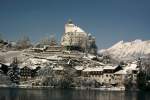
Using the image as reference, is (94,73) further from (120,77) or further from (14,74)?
(14,74)

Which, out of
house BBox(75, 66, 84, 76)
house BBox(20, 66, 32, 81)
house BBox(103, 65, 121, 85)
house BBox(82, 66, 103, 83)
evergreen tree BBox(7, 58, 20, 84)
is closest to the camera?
evergreen tree BBox(7, 58, 20, 84)

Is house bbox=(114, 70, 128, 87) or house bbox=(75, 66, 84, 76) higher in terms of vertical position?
house bbox=(75, 66, 84, 76)

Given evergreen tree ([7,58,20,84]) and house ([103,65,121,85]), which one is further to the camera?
house ([103,65,121,85])

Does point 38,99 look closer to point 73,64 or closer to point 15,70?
point 15,70

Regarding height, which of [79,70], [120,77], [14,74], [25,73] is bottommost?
[120,77]

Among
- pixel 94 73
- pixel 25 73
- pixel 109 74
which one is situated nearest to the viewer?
pixel 109 74

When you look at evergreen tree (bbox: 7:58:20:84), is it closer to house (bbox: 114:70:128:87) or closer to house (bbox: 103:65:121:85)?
house (bbox: 103:65:121:85)

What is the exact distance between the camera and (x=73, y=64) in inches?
6191

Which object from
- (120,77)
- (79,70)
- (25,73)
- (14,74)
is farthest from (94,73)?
(14,74)

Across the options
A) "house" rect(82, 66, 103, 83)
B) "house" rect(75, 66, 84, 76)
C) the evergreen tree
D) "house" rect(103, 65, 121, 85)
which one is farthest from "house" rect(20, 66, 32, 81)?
"house" rect(103, 65, 121, 85)

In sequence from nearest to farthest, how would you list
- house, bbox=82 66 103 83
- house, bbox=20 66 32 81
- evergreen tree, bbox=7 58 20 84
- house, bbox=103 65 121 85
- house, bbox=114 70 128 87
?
house, bbox=114 70 128 87 < evergreen tree, bbox=7 58 20 84 < house, bbox=103 65 121 85 < house, bbox=20 66 32 81 < house, bbox=82 66 103 83

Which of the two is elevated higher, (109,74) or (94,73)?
(94,73)

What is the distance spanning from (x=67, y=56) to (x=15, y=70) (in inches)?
1333

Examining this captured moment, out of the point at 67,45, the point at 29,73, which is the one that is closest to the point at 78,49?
the point at 67,45
